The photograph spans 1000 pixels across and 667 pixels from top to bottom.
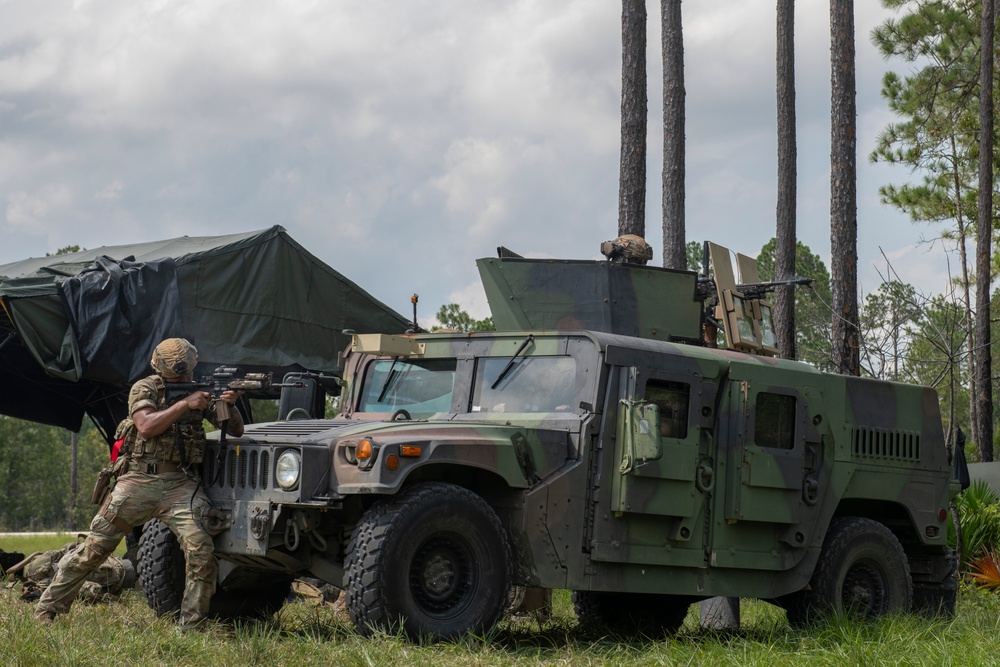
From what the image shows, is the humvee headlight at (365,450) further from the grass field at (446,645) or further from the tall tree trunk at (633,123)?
the tall tree trunk at (633,123)

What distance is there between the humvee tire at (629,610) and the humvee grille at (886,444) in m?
1.56

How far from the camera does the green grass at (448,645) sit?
5.77 m

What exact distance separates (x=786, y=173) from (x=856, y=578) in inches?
290

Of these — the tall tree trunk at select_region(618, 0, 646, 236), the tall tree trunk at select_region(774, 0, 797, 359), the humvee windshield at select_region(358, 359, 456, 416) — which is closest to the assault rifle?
the humvee windshield at select_region(358, 359, 456, 416)

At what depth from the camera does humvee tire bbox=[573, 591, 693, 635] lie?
345 inches

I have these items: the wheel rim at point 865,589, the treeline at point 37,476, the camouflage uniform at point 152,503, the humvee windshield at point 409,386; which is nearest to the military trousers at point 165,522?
the camouflage uniform at point 152,503

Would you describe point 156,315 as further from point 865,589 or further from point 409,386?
point 865,589

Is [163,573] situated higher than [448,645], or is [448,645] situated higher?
[163,573]

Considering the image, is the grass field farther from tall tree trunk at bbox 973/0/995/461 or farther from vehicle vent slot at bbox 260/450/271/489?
tall tree trunk at bbox 973/0/995/461

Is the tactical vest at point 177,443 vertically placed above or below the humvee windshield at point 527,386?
below

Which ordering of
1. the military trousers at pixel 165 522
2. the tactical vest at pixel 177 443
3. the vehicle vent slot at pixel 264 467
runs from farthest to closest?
the tactical vest at pixel 177 443
the military trousers at pixel 165 522
the vehicle vent slot at pixel 264 467

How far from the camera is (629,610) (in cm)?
884

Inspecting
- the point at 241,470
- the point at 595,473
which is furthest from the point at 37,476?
the point at 595,473

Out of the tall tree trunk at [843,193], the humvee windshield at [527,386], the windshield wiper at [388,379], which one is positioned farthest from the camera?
the tall tree trunk at [843,193]
